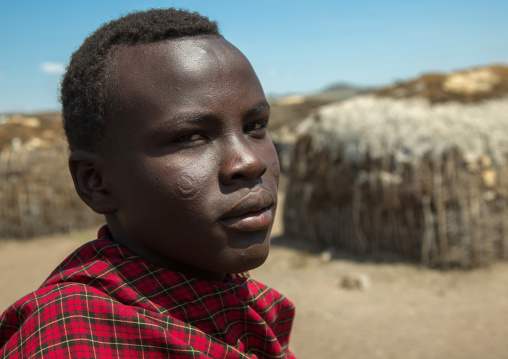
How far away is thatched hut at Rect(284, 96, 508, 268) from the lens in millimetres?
5562

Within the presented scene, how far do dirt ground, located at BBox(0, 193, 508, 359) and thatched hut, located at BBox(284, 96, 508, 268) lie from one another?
31 cm

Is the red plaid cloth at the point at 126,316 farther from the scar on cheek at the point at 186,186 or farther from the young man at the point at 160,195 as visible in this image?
the scar on cheek at the point at 186,186

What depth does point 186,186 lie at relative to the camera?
117 cm

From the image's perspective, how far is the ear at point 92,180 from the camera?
128 centimetres

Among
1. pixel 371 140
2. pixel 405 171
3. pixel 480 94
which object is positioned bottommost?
pixel 405 171

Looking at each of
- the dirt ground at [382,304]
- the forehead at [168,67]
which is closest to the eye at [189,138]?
the forehead at [168,67]

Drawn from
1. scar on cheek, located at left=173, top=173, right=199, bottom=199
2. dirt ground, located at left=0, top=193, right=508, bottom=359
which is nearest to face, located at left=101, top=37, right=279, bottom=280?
scar on cheek, located at left=173, top=173, right=199, bottom=199

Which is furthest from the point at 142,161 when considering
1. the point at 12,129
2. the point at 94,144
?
the point at 12,129

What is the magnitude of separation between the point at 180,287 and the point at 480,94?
22.1ft

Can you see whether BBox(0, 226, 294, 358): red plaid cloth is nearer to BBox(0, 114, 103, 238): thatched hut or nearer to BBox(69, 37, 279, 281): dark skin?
BBox(69, 37, 279, 281): dark skin

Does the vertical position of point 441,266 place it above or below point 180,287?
below

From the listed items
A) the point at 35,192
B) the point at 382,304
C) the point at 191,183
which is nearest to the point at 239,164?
the point at 191,183

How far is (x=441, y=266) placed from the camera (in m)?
5.68

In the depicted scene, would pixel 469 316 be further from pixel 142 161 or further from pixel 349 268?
pixel 142 161
